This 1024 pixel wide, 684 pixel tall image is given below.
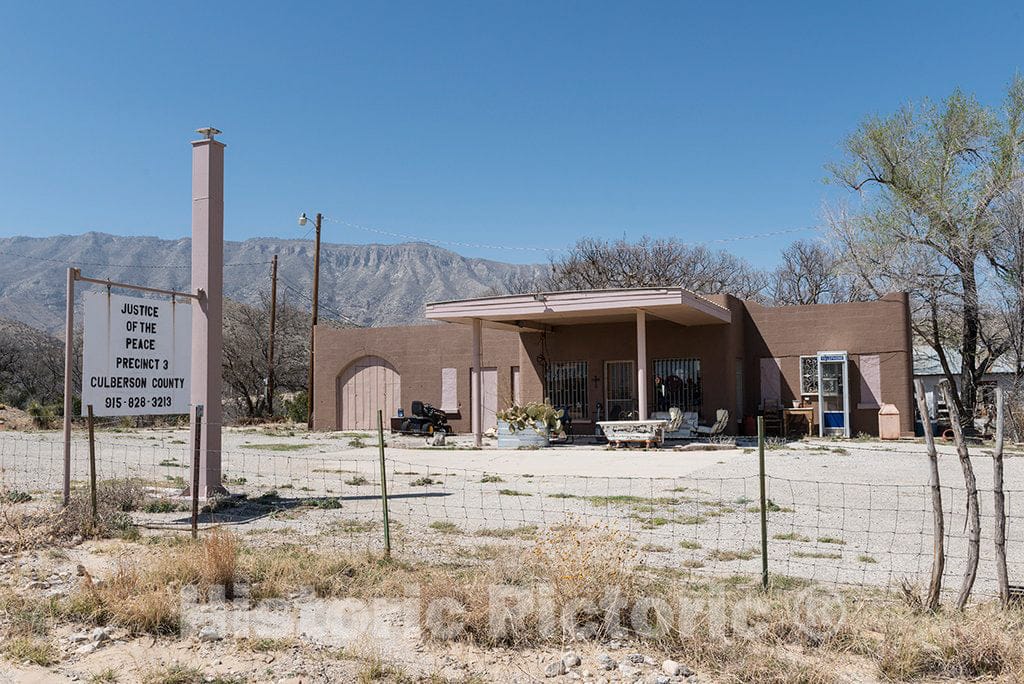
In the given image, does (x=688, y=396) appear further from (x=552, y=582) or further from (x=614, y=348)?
(x=552, y=582)

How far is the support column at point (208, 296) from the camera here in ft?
36.1

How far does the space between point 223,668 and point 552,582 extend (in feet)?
6.77

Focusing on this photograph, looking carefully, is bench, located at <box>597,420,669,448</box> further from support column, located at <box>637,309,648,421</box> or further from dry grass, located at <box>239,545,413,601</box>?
dry grass, located at <box>239,545,413,601</box>

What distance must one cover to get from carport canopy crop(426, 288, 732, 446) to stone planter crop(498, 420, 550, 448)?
896 millimetres

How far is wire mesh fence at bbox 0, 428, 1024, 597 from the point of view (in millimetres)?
7316

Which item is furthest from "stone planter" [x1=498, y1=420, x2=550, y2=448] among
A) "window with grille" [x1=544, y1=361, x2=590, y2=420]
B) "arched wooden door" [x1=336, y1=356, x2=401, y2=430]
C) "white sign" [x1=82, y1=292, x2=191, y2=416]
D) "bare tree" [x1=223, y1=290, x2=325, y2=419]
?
"bare tree" [x1=223, y1=290, x2=325, y2=419]

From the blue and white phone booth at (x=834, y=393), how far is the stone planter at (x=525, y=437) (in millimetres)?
7863

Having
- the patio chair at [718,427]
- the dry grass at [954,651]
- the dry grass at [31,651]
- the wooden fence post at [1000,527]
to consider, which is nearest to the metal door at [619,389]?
the patio chair at [718,427]

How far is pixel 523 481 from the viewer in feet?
44.5

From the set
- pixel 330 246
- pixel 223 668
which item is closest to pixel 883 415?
pixel 223 668

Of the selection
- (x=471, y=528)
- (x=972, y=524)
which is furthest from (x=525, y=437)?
(x=972, y=524)

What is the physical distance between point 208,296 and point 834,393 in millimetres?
17957

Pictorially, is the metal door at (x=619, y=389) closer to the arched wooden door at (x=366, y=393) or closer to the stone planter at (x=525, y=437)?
the stone planter at (x=525, y=437)

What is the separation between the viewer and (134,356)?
9945 millimetres
